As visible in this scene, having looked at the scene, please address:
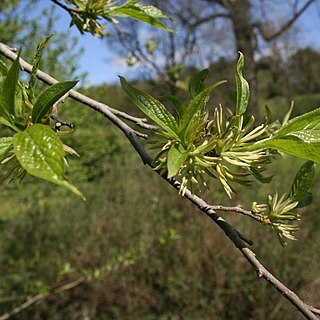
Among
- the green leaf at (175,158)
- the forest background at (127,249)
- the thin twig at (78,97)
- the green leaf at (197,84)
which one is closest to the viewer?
the green leaf at (175,158)

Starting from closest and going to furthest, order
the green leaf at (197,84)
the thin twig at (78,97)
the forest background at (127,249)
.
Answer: the green leaf at (197,84)
the thin twig at (78,97)
the forest background at (127,249)

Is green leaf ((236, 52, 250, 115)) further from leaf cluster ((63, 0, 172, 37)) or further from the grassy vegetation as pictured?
the grassy vegetation

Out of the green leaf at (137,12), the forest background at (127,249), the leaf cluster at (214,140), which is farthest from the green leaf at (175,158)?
the forest background at (127,249)

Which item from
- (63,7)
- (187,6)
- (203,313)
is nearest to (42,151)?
(63,7)

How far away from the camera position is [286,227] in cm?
60

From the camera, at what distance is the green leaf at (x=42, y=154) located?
334 mm

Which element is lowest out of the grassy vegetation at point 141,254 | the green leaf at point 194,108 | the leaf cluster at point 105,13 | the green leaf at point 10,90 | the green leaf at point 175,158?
the grassy vegetation at point 141,254

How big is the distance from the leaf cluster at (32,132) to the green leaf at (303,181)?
0.31 meters

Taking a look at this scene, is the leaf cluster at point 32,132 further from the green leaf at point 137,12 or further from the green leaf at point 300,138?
the green leaf at point 137,12

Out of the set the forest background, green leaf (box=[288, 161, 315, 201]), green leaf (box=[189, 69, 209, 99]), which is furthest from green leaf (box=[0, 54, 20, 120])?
the forest background

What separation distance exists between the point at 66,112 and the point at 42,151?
3.95 meters

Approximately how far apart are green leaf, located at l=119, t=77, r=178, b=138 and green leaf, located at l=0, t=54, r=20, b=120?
0.43ft

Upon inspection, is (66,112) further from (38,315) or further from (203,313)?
(203,313)

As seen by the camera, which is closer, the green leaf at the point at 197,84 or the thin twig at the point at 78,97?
the green leaf at the point at 197,84
